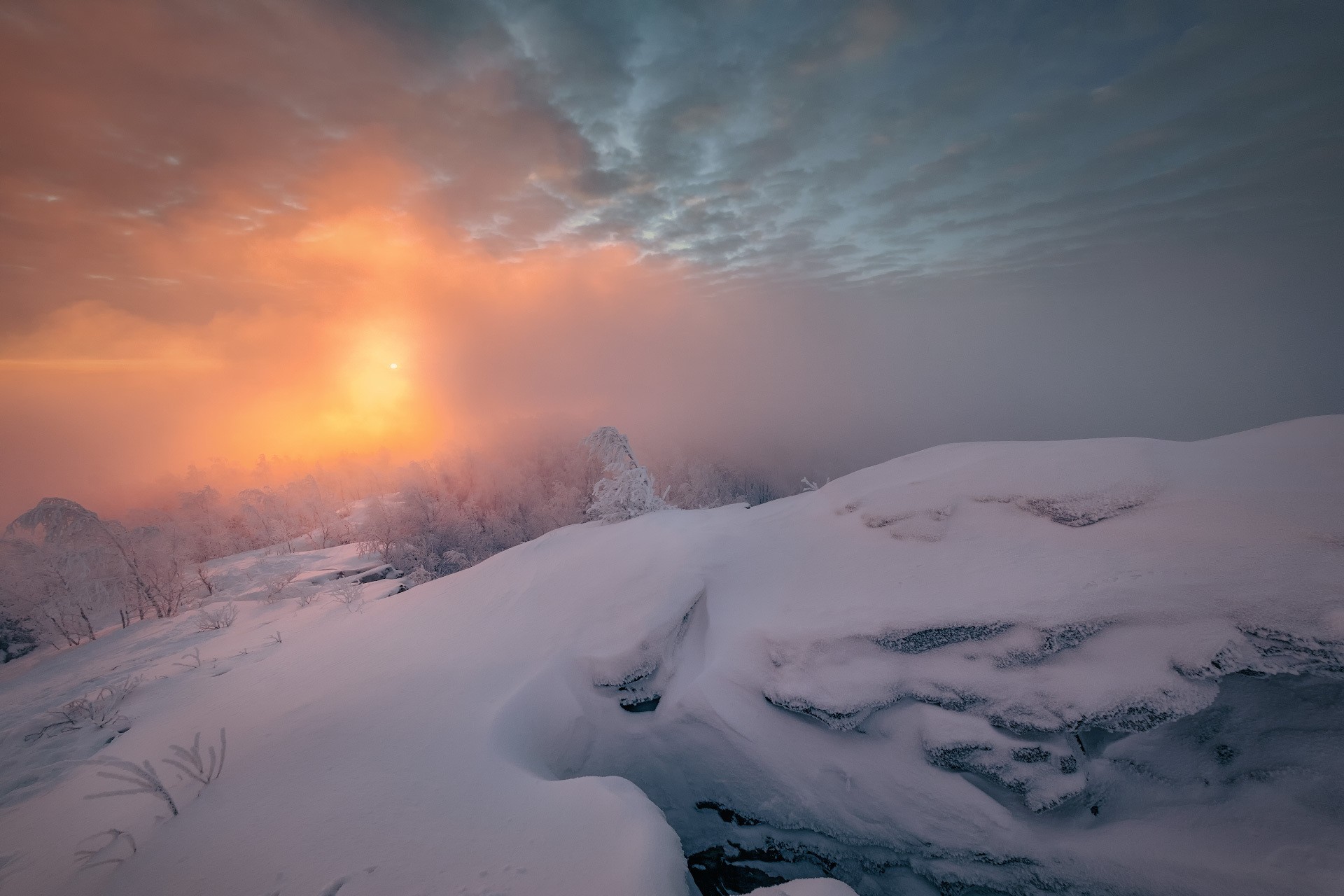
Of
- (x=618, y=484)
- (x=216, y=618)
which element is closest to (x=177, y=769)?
(x=216, y=618)

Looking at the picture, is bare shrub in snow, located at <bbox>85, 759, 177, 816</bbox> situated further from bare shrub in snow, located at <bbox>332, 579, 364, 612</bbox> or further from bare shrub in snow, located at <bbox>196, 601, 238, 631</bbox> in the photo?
bare shrub in snow, located at <bbox>196, 601, 238, 631</bbox>

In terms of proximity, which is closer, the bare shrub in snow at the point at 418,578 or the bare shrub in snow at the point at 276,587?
the bare shrub in snow at the point at 276,587

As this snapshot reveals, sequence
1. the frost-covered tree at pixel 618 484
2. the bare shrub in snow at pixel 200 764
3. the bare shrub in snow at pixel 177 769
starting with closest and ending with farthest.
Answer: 1. the bare shrub in snow at pixel 177 769
2. the bare shrub in snow at pixel 200 764
3. the frost-covered tree at pixel 618 484

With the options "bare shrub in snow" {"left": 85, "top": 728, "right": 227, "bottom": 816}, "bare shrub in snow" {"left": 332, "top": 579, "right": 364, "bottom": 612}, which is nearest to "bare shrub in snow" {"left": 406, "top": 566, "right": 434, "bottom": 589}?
"bare shrub in snow" {"left": 332, "top": 579, "right": 364, "bottom": 612}

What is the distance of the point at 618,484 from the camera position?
9352 mm

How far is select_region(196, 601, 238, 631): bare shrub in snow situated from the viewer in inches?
309

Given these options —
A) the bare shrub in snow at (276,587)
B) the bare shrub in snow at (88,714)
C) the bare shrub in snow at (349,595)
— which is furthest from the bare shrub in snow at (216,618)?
the bare shrub in snow at (88,714)

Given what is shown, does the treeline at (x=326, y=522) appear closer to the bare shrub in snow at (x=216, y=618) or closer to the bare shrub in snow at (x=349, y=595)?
the bare shrub in snow at (x=349, y=595)

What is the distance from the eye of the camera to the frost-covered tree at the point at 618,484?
9102 mm

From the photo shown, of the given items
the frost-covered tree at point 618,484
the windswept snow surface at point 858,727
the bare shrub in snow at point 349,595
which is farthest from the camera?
the frost-covered tree at point 618,484

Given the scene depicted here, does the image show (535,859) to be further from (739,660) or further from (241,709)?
(241,709)

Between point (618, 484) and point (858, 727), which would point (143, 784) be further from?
point (618, 484)

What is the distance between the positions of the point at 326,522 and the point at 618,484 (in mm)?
15493

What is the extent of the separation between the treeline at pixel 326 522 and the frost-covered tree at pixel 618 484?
35mm
